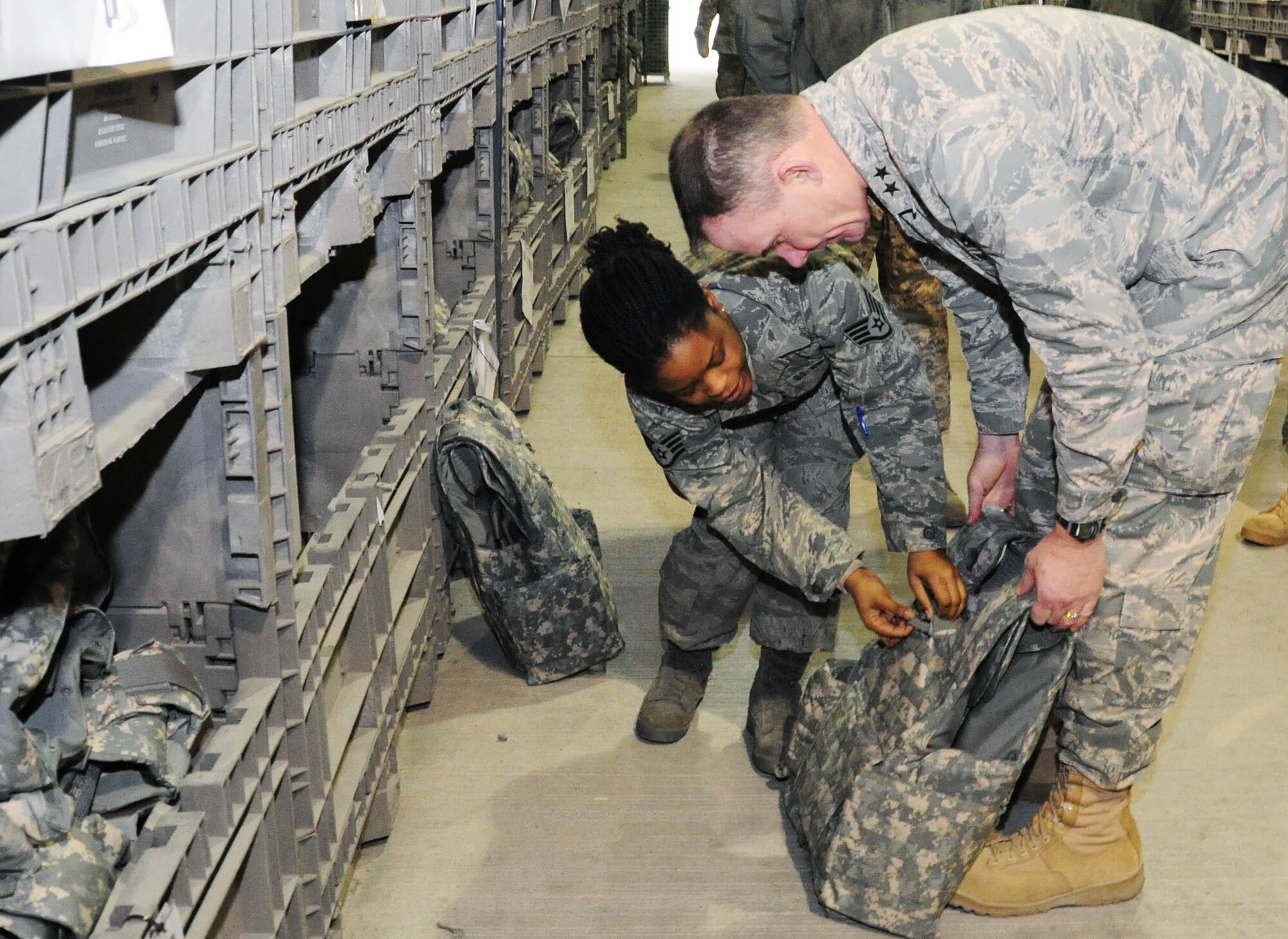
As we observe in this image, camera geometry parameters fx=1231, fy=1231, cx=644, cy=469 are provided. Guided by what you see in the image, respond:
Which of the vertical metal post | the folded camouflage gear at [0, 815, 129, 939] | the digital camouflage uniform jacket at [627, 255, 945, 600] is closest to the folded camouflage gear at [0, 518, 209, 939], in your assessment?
the folded camouflage gear at [0, 815, 129, 939]

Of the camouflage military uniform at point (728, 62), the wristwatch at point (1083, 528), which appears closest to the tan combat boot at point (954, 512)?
the wristwatch at point (1083, 528)

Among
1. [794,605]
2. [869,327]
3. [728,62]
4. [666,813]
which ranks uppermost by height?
[728,62]

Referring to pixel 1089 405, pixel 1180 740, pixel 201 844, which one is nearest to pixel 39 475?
pixel 201 844

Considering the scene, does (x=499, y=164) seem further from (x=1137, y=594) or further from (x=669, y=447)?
(x=1137, y=594)

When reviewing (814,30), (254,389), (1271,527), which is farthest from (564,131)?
(254,389)

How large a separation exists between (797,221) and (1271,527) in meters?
2.52

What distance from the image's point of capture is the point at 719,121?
66.1 inches

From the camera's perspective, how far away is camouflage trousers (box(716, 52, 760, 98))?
746cm

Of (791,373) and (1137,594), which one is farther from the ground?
(791,373)

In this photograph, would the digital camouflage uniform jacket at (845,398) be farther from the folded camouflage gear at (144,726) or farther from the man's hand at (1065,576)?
the folded camouflage gear at (144,726)

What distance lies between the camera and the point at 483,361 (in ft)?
10.3

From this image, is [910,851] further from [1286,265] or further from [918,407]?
[1286,265]

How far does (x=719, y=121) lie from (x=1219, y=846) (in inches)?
66.8

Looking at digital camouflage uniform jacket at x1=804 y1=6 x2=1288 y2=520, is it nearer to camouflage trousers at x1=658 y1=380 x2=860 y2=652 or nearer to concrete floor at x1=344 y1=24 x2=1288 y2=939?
camouflage trousers at x1=658 y1=380 x2=860 y2=652
